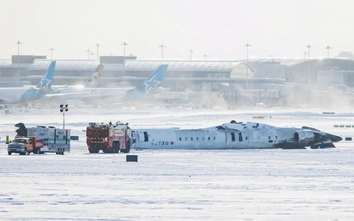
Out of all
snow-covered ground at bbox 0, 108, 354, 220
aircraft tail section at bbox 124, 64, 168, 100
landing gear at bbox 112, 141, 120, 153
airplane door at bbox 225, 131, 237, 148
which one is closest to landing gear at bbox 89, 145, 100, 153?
landing gear at bbox 112, 141, 120, 153

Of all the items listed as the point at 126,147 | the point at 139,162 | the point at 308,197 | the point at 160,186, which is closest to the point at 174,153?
the point at 126,147

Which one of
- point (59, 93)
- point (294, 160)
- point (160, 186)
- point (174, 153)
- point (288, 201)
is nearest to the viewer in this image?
point (288, 201)

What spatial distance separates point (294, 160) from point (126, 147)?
11921 mm

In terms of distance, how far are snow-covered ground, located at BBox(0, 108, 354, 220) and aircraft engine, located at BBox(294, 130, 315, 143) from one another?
248 inches

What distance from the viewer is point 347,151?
2377 inches

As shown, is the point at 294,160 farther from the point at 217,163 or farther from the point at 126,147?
the point at 126,147

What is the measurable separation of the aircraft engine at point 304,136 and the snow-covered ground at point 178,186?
6305 millimetres

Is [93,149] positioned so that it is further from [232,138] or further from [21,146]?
[232,138]

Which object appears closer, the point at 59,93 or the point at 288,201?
the point at 288,201

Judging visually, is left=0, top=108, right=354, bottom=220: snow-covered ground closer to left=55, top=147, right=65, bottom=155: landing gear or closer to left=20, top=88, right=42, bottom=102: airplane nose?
left=55, top=147, right=65, bottom=155: landing gear

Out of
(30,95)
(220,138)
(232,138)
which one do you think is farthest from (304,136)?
(30,95)

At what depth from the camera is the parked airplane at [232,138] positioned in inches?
2458

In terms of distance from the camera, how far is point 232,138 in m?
63.8

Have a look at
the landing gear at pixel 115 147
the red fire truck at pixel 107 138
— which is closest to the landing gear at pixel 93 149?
the red fire truck at pixel 107 138
